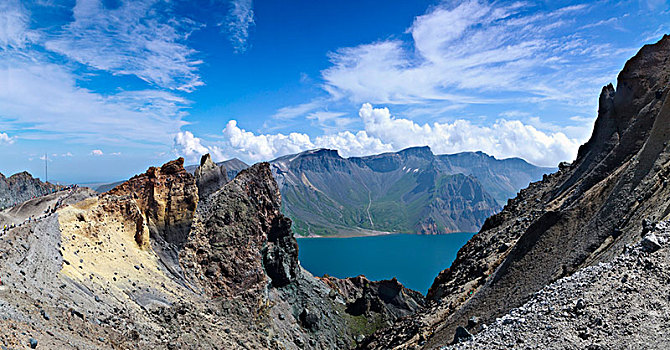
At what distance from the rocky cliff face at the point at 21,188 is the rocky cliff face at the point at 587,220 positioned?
99953mm

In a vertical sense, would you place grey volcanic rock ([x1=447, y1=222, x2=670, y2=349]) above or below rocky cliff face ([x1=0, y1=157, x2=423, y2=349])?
below

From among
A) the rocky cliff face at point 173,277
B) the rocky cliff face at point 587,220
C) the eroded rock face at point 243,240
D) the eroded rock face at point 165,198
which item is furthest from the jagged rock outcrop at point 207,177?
the rocky cliff face at point 587,220

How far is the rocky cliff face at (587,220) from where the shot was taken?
2158cm

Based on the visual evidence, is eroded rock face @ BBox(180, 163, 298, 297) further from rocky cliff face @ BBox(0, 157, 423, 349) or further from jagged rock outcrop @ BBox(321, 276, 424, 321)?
jagged rock outcrop @ BBox(321, 276, 424, 321)

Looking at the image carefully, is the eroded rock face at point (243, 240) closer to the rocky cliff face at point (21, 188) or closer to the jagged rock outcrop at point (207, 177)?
the jagged rock outcrop at point (207, 177)

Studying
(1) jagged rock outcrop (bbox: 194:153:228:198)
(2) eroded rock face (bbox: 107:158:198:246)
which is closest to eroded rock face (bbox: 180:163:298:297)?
(1) jagged rock outcrop (bbox: 194:153:228:198)

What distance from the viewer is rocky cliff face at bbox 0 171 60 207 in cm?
9244

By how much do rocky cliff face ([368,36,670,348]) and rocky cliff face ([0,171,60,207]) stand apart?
3935 inches

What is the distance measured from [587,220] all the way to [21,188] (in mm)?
124355

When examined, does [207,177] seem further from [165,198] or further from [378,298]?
[378,298]

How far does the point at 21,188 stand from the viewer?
97.9 metres

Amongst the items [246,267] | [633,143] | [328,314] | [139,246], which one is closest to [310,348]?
[328,314]

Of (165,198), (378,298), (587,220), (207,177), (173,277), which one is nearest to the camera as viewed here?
(587,220)

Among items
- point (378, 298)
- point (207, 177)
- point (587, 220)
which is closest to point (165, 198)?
point (207, 177)
